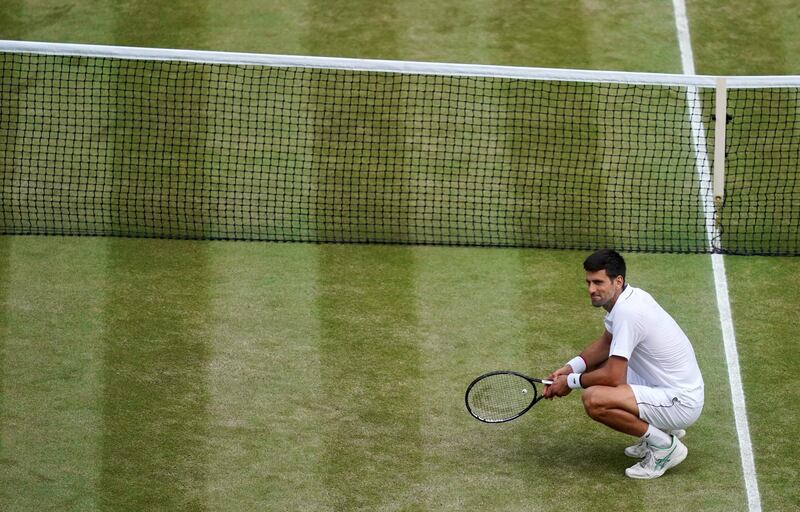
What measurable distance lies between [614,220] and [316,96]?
3.93 metres

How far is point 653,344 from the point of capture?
8.51m

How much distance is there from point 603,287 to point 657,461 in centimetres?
135

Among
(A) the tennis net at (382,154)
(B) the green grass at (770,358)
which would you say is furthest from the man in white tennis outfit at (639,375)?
(A) the tennis net at (382,154)

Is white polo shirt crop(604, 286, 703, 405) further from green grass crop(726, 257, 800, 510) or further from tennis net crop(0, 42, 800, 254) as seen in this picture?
tennis net crop(0, 42, 800, 254)

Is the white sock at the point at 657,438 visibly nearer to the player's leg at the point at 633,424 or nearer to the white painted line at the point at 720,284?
the player's leg at the point at 633,424

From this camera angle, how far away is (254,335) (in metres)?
10.5

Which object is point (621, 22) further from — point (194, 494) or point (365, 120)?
point (194, 494)

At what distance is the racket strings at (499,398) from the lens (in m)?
9.25

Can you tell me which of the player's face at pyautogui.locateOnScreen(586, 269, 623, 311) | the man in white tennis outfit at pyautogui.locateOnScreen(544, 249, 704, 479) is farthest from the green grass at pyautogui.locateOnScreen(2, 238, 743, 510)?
the player's face at pyautogui.locateOnScreen(586, 269, 623, 311)

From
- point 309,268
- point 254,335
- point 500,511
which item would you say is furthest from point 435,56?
point 500,511

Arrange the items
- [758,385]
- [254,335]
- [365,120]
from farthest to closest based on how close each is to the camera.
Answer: [365,120], [254,335], [758,385]

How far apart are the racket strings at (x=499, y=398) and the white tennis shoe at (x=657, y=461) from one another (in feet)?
2.98

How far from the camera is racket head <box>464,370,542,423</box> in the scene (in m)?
9.24

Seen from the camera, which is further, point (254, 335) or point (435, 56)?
point (435, 56)
